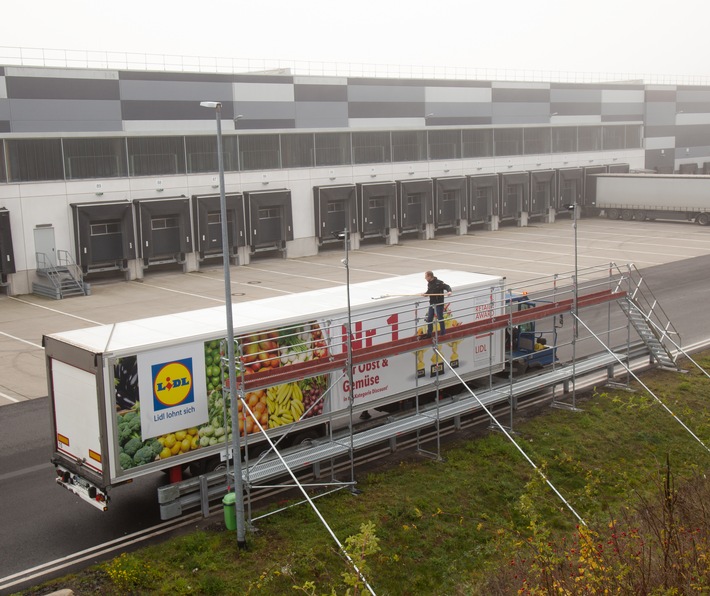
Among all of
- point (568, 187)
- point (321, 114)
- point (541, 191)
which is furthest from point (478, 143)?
point (321, 114)

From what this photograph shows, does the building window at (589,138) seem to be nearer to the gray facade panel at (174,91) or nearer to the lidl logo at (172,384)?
the gray facade panel at (174,91)

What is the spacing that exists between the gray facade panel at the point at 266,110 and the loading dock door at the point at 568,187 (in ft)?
74.8

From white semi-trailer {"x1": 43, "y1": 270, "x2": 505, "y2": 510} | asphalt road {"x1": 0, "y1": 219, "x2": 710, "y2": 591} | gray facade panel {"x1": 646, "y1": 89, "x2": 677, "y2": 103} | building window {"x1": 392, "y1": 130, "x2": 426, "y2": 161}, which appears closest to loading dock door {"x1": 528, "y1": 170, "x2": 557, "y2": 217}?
building window {"x1": 392, "y1": 130, "x2": 426, "y2": 161}

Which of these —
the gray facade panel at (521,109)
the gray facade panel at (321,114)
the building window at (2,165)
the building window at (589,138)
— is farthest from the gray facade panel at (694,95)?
the building window at (2,165)

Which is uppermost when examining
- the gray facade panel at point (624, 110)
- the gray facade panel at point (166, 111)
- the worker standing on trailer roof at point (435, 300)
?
the gray facade panel at point (624, 110)

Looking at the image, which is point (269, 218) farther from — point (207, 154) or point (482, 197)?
point (482, 197)

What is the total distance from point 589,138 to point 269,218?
33087 millimetres

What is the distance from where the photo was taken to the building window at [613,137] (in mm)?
71938

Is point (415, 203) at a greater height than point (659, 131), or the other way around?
point (659, 131)

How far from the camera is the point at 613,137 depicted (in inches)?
2867

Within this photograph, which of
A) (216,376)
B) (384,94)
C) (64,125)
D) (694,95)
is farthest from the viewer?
(694,95)

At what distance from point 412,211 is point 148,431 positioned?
4276 cm

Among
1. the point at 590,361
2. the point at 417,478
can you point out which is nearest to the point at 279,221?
the point at 590,361

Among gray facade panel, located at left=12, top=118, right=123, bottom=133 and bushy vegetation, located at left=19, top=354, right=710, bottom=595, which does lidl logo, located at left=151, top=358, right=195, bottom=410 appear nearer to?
bushy vegetation, located at left=19, top=354, right=710, bottom=595
